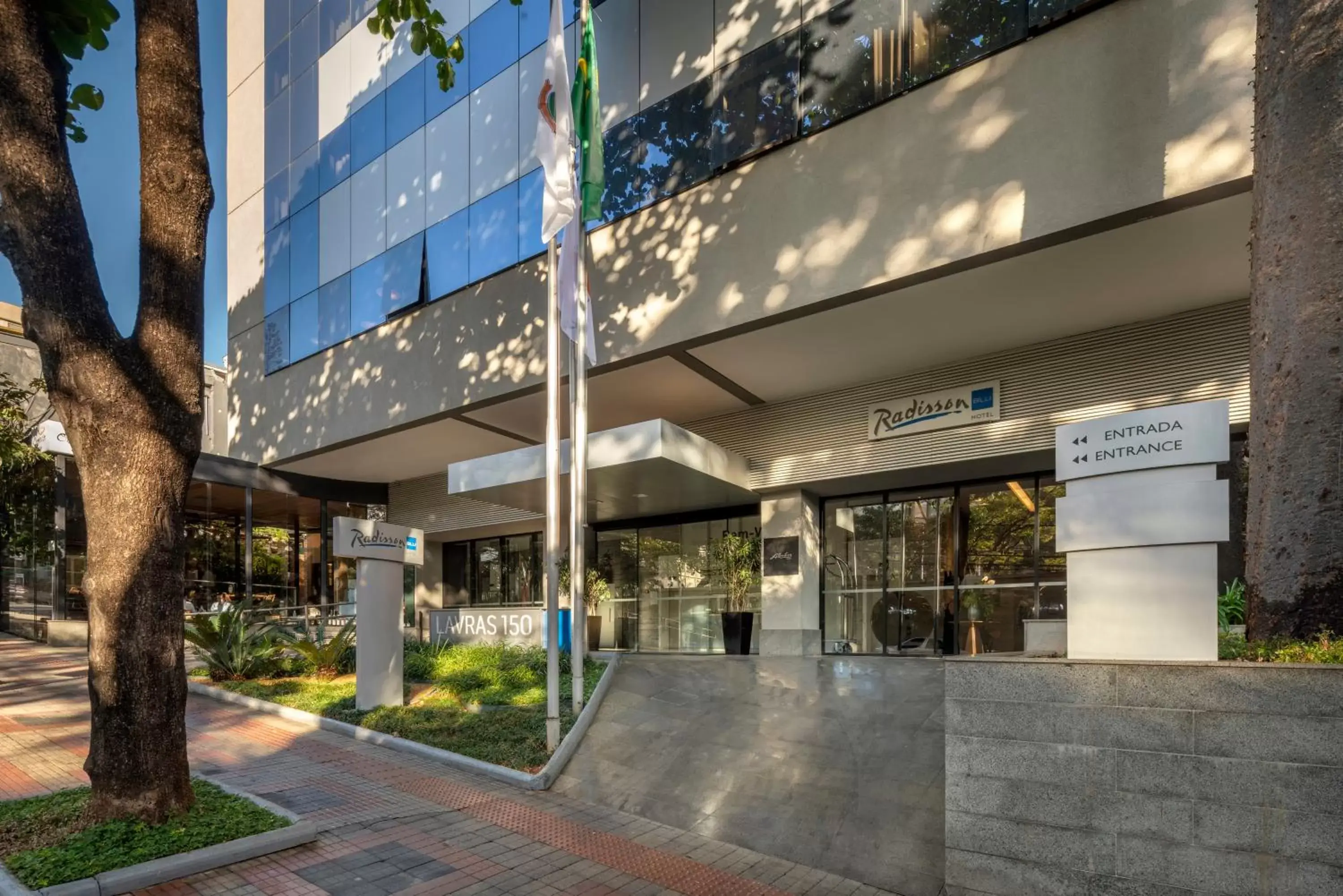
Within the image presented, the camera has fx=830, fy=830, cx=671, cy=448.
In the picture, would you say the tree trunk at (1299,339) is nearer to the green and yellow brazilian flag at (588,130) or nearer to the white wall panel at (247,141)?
the green and yellow brazilian flag at (588,130)

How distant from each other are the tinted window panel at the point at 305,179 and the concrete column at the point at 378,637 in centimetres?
1191

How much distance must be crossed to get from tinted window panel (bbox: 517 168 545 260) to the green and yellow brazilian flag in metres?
3.22

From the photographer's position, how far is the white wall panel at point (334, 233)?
1856cm

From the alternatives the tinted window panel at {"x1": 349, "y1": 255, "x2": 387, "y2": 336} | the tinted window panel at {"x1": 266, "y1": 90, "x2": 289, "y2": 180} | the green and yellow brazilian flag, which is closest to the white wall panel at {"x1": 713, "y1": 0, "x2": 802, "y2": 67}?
the green and yellow brazilian flag

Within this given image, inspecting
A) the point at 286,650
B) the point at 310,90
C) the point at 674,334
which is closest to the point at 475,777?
the point at 674,334

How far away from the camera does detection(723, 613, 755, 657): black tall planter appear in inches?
582

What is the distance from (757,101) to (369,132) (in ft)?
34.4

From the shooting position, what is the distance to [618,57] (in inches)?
544

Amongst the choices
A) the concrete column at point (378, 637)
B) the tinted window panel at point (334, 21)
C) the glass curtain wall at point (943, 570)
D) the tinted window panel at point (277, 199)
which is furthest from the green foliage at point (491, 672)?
the tinted window panel at point (334, 21)

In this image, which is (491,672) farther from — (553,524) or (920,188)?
(920,188)

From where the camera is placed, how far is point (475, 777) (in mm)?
8367

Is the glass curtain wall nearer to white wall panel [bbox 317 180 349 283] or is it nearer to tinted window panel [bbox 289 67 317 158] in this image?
white wall panel [bbox 317 180 349 283]

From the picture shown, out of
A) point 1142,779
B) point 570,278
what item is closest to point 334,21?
point 570,278

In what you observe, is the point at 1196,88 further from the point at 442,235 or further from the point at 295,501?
the point at 295,501
